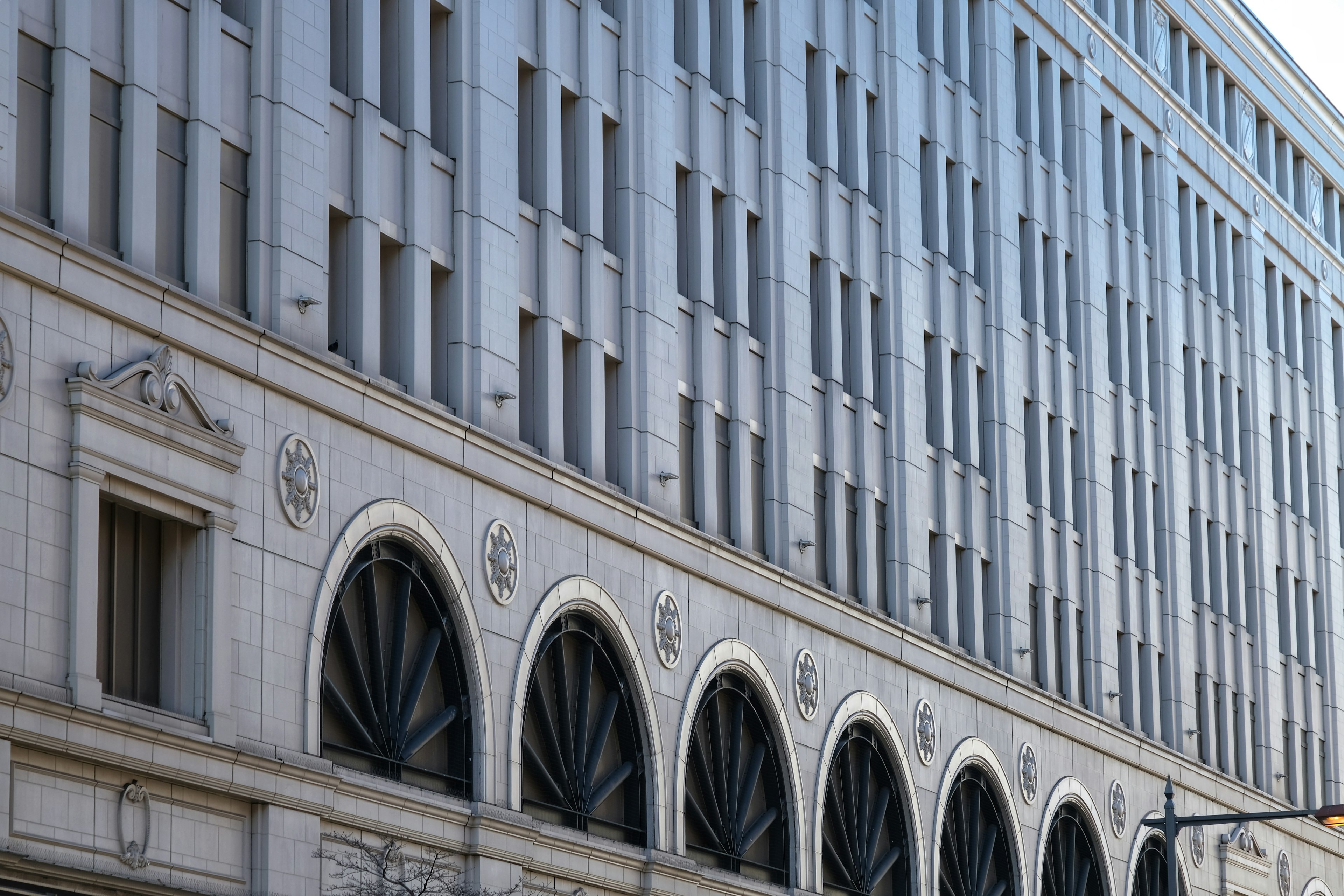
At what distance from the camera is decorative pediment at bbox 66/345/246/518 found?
79.2 feet

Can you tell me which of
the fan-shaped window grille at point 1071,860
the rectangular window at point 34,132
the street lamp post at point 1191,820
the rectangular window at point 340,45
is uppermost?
the rectangular window at point 340,45

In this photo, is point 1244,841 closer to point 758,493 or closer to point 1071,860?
point 1071,860

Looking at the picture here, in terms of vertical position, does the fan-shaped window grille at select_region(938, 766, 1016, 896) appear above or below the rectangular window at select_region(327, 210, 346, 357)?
below

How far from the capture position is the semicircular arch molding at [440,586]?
27.1 m

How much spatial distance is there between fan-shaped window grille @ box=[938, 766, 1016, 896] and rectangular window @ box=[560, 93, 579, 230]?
14514 millimetres

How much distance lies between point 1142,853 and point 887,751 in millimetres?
12633

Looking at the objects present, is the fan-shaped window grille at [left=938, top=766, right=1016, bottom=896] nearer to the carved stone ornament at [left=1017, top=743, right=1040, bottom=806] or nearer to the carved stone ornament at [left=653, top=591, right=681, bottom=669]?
the carved stone ornament at [left=1017, top=743, right=1040, bottom=806]

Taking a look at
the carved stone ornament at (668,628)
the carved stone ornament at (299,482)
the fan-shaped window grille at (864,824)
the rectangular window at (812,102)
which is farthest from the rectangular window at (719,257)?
the carved stone ornament at (299,482)

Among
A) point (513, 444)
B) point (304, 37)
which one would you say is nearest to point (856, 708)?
point (513, 444)

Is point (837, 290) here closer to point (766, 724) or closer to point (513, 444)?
point (766, 724)

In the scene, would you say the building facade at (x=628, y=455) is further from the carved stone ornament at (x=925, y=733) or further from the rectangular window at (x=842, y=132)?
the rectangular window at (x=842, y=132)

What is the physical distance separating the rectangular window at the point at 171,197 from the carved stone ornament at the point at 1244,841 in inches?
1411

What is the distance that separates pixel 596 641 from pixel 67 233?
11.3 meters

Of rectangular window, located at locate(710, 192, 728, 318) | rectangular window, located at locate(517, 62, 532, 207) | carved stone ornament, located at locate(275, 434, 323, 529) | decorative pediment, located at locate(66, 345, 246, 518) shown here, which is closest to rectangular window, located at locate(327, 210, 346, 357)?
carved stone ornament, located at locate(275, 434, 323, 529)
